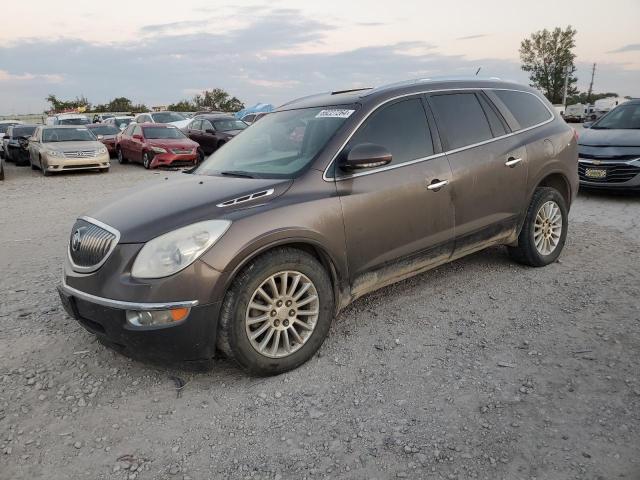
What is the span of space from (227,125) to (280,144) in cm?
1508

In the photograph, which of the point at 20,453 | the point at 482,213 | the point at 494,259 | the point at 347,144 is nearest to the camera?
the point at 20,453

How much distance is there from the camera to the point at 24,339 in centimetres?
393

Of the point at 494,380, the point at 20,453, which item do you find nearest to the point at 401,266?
the point at 494,380

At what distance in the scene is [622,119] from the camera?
363 inches

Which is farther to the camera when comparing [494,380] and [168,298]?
[494,380]

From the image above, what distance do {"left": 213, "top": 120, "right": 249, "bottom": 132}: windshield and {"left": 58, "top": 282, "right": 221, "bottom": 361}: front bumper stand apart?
51.9 feet

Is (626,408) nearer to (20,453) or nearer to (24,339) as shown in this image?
(20,453)

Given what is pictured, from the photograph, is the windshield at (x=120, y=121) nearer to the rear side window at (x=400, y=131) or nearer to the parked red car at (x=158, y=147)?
the parked red car at (x=158, y=147)

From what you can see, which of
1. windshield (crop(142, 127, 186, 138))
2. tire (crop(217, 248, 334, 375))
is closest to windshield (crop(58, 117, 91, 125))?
windshield (crop(142, 127, 186, 138))

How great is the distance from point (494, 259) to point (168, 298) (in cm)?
361

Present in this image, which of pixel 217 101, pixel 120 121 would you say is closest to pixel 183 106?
pixel 217 101

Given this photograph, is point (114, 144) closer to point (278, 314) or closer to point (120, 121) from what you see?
point (120, 121)

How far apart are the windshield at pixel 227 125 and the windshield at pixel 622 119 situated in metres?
11.8

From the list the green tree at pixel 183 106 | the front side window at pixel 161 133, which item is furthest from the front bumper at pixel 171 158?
the green tree at pixel 183 106
